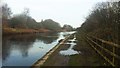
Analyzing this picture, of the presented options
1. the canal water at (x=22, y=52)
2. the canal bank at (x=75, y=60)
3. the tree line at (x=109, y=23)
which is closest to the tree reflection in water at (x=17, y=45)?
the canal water at (x=22, y=52)

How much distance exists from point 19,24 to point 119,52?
284 ft

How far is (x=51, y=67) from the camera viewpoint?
10.7 m

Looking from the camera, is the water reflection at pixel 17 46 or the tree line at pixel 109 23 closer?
the tree line at pixel 109 23

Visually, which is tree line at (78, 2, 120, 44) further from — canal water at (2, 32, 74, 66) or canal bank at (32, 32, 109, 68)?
canal water at (2, 32, 74, 66)

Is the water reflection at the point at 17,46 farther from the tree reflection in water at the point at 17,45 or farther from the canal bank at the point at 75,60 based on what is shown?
the canal bank at the point at 75,60

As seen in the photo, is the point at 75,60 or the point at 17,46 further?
the point at 17,46

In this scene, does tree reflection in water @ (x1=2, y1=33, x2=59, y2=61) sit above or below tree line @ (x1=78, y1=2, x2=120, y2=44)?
below

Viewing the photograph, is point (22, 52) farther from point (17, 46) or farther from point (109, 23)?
point (109, 23)

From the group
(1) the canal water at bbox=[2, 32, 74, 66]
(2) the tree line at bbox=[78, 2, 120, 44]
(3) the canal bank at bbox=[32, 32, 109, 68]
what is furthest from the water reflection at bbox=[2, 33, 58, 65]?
(2) the tree line at bbox=[78, 2, 120, 44]

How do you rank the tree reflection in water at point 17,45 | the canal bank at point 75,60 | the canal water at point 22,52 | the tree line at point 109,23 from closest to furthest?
the canal bank at point 75,60 → the tree line at point 109,23 → the canal water at point 22,52 → the tree reflection in water at point 17,45

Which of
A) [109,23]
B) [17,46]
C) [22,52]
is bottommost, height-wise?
[22,52]

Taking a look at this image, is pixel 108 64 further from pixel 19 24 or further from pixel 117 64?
pixel 19 24

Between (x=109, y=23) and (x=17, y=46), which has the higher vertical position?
(x=109, y=23)

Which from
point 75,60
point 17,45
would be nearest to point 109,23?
point 75,60
